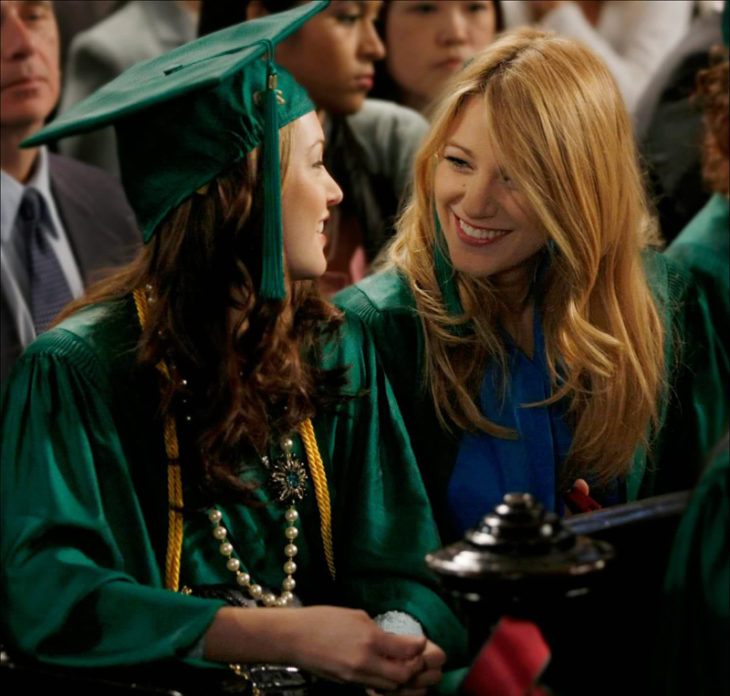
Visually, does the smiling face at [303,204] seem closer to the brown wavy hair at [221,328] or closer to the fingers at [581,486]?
the brown wavy hair at [221,328]

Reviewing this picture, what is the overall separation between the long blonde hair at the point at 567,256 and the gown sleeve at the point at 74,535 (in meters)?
0.68

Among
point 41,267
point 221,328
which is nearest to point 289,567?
point 221,328

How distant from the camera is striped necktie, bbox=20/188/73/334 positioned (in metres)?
3.49

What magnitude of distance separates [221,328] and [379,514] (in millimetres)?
390

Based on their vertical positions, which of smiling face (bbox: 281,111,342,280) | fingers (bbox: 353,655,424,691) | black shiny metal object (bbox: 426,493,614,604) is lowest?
fingers (bbox: 353,655,424,691)

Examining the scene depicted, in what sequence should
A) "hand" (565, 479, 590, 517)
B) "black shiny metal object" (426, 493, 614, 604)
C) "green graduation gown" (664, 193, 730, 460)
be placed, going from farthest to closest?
"green graduation gown" (664, 193, 730, 460) < "hand" (565, 479, 590, 517) < "black shiny metal object" (426, 493, 614, 604)

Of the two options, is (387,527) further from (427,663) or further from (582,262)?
(582,262)

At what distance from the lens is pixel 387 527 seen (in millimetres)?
2338

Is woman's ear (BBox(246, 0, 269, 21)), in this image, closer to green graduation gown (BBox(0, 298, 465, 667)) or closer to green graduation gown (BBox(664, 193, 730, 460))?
green graduation gown (BBox(664, 193, 730, 460))

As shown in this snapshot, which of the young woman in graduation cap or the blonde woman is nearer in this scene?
the young woman in graduation cap

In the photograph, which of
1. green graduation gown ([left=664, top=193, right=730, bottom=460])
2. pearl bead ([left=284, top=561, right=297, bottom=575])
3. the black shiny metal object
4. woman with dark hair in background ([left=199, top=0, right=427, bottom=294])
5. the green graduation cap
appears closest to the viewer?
the black shiny metal object

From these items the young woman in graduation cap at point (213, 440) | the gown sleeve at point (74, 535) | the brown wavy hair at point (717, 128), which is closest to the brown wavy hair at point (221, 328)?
the young woman in graduation cap at point (213, 440)

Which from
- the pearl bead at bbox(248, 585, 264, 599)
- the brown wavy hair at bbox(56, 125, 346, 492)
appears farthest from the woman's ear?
the pearl bead at bbox(248, 585, 264, 599)

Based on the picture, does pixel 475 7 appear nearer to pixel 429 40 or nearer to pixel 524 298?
pixel 429 40
